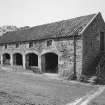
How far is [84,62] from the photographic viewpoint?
14.4 m

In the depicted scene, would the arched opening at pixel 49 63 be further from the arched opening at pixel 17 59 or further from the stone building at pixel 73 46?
the arched opening at pixel 17 59

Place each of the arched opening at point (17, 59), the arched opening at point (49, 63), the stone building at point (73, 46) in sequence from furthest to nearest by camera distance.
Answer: the arched opening at point (17, 59)
the arched opening at point (49, 63)
the stone building at point (73, 46)

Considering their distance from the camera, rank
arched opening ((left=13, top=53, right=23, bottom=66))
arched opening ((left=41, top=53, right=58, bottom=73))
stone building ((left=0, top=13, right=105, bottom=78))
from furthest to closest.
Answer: arched opening ((left=13, top=53, right=23, bottom=66)) → arched opening ((left=41, top=53, right=58, bottom=73)) → stone building ((left=0, top=13, right=105, bottom=78))

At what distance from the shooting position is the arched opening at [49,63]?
18.3m

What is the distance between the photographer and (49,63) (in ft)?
65.4

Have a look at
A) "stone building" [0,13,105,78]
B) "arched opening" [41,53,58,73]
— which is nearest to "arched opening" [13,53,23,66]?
"stone building" [0,13,105,78]

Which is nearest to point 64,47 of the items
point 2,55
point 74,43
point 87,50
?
point 74,43

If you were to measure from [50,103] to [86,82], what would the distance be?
636 centimetres

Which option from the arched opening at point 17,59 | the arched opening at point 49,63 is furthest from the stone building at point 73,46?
the arched opening at point 17,59

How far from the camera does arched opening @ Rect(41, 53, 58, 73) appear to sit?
59.9ft

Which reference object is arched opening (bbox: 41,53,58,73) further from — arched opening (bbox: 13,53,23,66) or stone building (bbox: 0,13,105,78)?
arched opening (bbox: 13,53,23,66)

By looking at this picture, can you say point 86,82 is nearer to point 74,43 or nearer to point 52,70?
point 74,43

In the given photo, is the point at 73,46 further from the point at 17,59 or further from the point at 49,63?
the point at 17,59

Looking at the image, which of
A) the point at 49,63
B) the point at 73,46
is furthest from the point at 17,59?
the point at 73,46
